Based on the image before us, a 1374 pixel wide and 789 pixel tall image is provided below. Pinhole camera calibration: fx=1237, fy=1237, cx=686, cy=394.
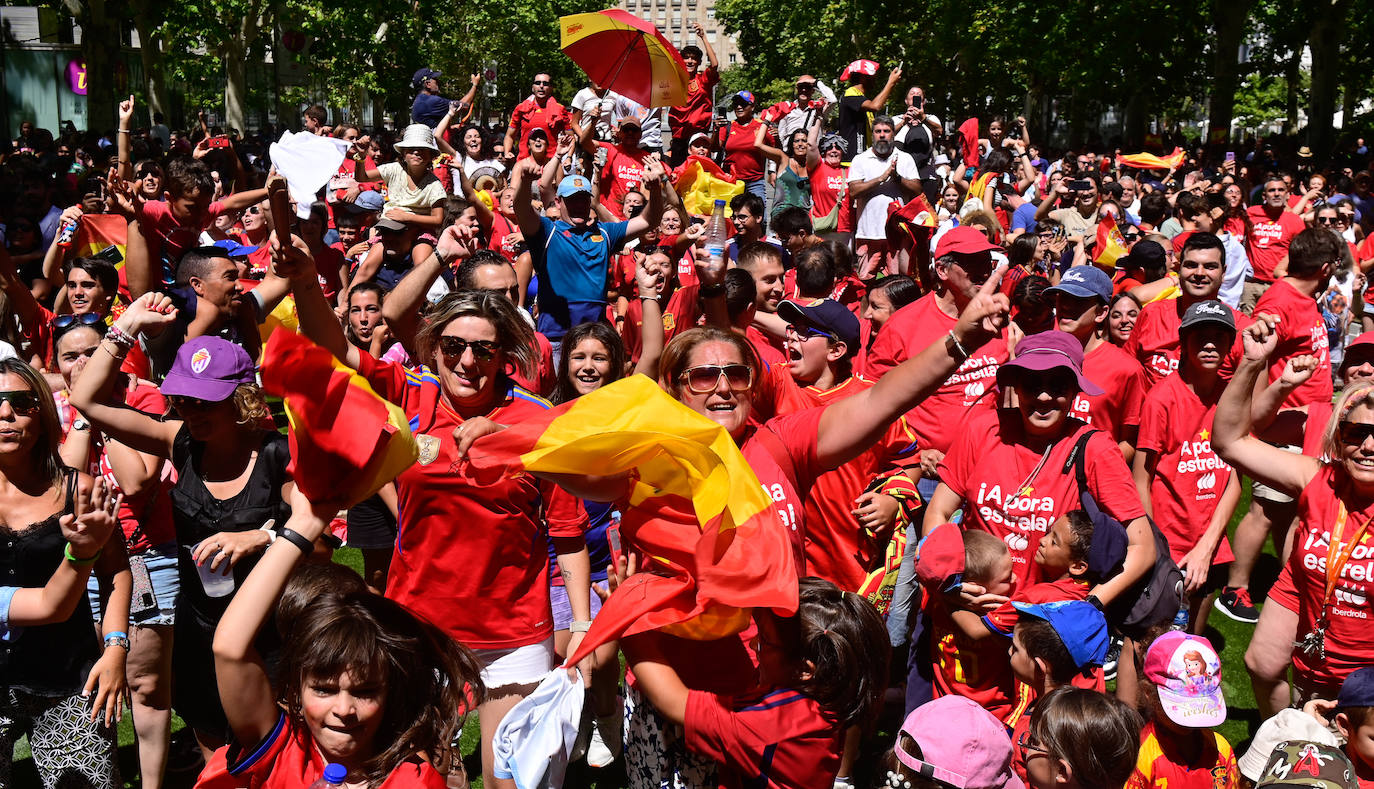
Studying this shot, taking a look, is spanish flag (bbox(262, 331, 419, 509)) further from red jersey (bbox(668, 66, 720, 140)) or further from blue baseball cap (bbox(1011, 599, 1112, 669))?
red jersey (bbox(668, 66, 720, 140))

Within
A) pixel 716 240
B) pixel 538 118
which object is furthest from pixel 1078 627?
pixel 538 118

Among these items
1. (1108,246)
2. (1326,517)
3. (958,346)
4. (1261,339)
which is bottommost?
(1326,517)

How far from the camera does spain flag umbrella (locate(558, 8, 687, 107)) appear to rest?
10805 mm

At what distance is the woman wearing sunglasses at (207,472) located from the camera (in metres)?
4.43

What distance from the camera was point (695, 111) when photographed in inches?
684

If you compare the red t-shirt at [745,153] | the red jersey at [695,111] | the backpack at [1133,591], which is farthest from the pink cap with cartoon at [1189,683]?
the red jersey at [695,111]

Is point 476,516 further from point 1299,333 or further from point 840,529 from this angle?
point 1299,333

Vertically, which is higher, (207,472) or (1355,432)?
(1355,432)

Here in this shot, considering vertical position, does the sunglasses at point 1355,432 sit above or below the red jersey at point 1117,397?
above

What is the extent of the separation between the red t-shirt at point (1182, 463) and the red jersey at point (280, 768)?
4322mm

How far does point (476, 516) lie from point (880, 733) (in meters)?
2.50

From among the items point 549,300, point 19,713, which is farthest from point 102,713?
point 549,300

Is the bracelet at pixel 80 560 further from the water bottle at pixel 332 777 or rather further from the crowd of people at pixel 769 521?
the water bottle at pixel 332 777

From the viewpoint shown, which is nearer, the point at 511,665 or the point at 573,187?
the point at 511,665
